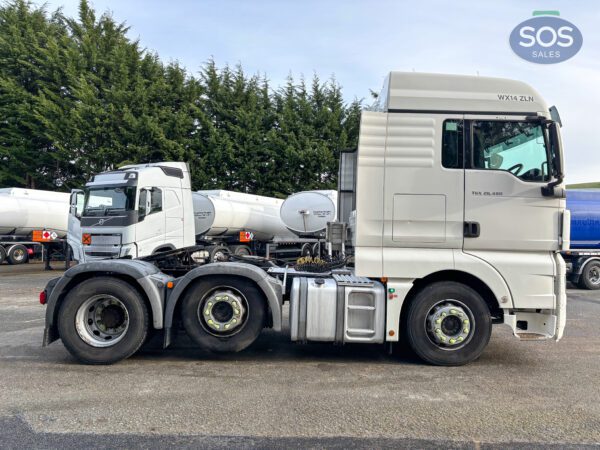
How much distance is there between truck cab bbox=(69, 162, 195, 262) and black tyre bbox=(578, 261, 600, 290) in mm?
11554

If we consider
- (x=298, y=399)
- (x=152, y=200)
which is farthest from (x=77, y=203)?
(x=298, y=399)

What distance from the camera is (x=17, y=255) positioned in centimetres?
1925

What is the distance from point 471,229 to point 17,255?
65.4 feet

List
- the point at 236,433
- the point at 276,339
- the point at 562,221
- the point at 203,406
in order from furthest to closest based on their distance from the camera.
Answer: the point at 276,339
the point at 562,221
the point at 203,406
the point at 236,433

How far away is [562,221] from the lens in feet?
16.9

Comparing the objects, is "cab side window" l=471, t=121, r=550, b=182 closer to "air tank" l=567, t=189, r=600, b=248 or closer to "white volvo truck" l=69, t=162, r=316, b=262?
"white volvo truck" l=69, t=162, r=316, b=262

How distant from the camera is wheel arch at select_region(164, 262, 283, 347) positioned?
5.28 meters

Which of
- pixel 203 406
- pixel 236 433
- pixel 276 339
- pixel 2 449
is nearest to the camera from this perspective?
pixel 2 449

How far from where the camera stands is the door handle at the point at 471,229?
520cm

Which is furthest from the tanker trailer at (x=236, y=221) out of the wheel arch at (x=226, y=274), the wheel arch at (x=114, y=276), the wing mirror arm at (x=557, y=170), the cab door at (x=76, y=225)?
the wing mirror arm at (x=557, y=170)

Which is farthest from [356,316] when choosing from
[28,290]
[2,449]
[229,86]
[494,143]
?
[229,86]

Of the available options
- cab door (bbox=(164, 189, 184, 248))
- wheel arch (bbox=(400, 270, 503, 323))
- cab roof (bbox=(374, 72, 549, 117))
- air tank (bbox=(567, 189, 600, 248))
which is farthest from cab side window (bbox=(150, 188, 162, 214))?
air tank (bbox=(567, 189, 600, 248))

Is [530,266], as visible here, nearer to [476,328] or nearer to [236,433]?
[476,328]

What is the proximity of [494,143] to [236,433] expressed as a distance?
13.6 feet
